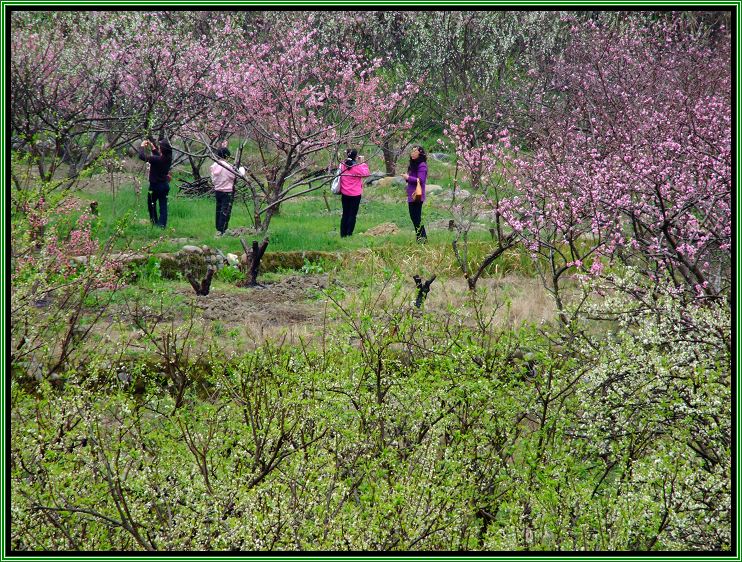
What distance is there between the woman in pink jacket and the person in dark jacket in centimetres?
288

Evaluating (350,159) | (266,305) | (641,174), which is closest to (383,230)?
(350,159)

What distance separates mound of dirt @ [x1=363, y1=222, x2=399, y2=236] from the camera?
14.2 metres

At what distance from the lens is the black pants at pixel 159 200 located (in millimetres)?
13750

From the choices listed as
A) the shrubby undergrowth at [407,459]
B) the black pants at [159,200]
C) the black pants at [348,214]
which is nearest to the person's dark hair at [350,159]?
the black pants at [348,214]

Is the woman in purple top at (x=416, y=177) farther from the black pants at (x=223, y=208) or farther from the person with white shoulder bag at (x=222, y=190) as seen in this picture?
the black pants at (x=223, y=208)

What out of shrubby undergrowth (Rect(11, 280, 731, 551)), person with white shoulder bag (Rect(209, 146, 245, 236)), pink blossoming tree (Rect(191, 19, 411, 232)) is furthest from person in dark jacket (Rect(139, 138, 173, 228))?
shrubby undergrowth (Rect(11, 280, 731, 551))

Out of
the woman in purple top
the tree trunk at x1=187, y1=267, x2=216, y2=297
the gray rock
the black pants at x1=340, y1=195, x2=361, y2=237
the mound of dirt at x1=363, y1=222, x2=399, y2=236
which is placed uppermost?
the gray rock

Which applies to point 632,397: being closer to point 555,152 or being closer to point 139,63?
point 555,152

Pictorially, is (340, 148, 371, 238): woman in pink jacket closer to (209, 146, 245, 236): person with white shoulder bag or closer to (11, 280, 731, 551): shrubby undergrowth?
(209, 146, 245, 236): person with white shoulder bag

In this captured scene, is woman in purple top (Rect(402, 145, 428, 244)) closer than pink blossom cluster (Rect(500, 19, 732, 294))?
No

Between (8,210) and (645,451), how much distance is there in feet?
11.7

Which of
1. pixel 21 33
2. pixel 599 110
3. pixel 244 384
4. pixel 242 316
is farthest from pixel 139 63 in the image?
pixel 244 384

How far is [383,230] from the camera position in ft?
47.0

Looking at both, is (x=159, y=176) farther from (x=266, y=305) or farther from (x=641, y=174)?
(x=641, y=174)
